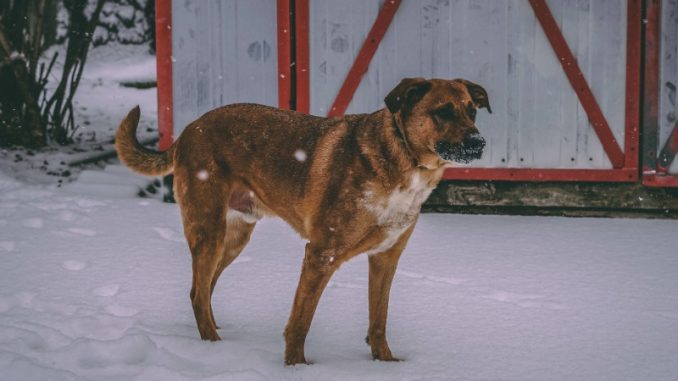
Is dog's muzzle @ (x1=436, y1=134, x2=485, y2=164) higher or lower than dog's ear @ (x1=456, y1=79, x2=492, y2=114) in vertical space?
lower

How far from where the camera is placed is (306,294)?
3.61 metres

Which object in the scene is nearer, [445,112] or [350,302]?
[445,112]

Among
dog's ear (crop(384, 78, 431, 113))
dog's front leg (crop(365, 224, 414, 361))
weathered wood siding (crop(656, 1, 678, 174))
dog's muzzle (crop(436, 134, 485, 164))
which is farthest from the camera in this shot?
weathered wood siding (crop(656, 1, 678, 174))

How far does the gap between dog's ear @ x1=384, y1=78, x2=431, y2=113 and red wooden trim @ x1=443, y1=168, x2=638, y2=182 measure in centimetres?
386

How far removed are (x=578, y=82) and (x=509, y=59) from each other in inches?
27.0

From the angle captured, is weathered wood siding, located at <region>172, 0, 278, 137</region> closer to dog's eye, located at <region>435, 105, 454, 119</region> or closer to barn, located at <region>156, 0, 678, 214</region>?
barn, located at <region>156, 0, 678, 214</region>

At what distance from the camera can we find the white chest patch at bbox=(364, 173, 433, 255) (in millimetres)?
3490

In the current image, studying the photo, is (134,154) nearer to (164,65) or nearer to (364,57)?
(364,57)

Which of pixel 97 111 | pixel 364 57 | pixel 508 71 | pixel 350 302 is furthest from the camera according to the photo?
pixel 97 111

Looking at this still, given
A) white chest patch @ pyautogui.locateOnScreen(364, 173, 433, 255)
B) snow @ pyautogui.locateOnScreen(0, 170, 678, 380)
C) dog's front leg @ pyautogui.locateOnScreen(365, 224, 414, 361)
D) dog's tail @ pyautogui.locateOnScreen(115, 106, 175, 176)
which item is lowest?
snow @ pyautogui.locateOnScreen(0, 170, 678, 380)

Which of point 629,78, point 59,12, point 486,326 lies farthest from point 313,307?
point 59,12

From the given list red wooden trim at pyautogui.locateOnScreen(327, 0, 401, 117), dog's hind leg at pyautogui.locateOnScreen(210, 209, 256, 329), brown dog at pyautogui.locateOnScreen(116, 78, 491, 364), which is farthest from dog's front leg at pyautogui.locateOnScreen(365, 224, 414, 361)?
red wooden trim at pyautogui.locateOnScreen(327, 0, 401, 117)

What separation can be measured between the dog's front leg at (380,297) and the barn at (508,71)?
361 centimetres

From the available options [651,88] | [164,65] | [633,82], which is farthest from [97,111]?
[651,88]
